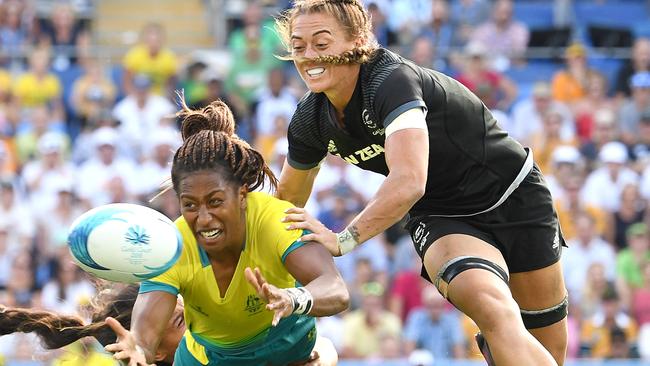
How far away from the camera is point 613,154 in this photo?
11.5m

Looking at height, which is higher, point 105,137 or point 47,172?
point 105,137

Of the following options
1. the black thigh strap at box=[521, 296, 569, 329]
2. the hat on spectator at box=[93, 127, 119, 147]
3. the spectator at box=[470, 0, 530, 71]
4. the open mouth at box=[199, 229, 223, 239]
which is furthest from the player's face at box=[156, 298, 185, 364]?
the spectator at box=[470, 0, 530, 71]

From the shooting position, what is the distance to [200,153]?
4.93 meters

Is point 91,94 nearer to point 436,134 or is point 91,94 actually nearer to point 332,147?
point 332,147

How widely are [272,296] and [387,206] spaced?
2.59 feet

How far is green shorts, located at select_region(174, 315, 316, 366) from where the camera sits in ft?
17.5

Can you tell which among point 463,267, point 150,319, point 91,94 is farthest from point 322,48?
point 91,94

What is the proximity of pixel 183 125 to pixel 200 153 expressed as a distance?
445 mm

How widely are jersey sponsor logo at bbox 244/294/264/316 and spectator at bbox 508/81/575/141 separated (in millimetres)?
7215

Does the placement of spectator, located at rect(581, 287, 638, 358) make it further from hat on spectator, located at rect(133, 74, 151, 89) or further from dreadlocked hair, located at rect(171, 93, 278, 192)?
dreadlocked hair, located at rect(171, 93, 278, 192)

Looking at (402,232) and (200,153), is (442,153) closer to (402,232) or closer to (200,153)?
(200,153)

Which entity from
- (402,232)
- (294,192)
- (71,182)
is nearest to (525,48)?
(402,232)

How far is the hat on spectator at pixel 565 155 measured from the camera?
11406 mm

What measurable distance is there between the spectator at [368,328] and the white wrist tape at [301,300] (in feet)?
18.6
